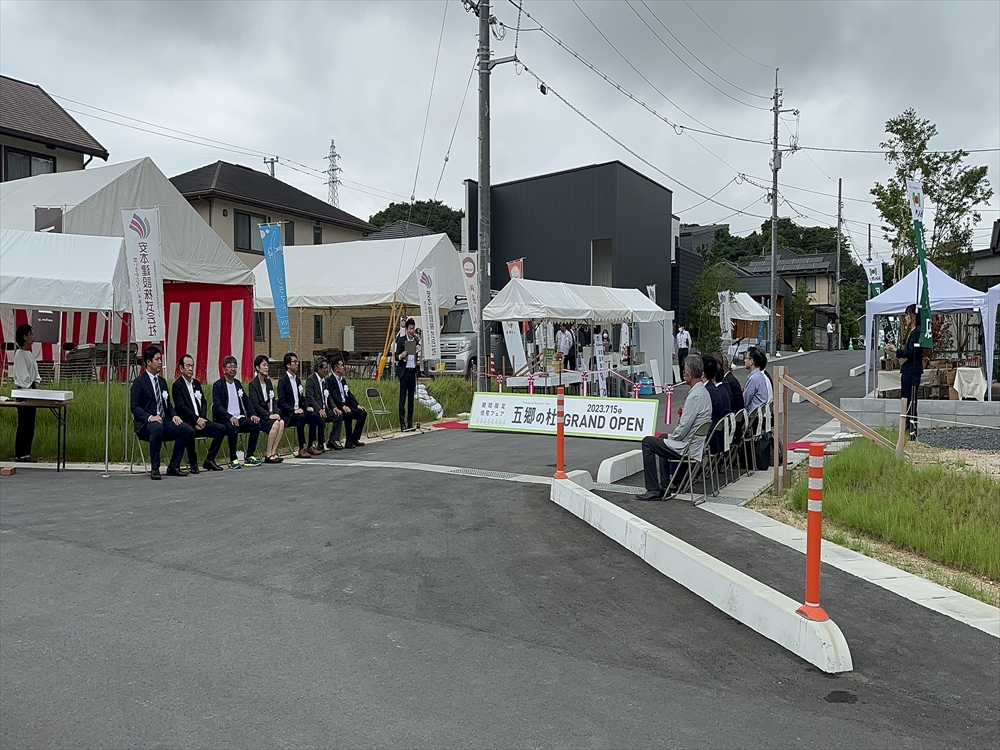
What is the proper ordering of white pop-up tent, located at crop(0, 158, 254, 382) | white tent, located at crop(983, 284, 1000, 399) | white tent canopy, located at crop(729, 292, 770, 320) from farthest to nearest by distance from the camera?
white tent canopy, located at crop(729, 292, 770, 320) < white tent, located at crop(983, 284, 1000, 399) < white pop-up tent, located at crop(0, 158, 254, 382)

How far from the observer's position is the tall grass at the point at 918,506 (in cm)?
652

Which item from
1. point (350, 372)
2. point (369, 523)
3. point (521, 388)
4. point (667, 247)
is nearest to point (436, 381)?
point (521, 388)

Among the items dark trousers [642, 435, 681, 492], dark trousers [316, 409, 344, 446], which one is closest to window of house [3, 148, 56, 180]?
dark trousers [316, 409, 344, 446]

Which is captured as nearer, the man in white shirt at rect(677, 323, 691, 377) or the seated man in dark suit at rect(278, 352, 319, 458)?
the seated man in dark suit at rect(278, 352, 319, 458)

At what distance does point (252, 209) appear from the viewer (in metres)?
32.9

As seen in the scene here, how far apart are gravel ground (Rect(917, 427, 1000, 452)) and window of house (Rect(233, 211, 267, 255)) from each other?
25.3 meters

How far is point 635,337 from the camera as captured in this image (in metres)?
25.4

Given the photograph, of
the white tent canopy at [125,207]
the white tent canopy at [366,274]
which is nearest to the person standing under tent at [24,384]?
the white tent canopy at [125,207]

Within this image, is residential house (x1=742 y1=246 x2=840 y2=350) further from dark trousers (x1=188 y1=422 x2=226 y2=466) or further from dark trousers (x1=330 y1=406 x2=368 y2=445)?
dark trousers (x1=188 y1=422 x2=226 y2=466)

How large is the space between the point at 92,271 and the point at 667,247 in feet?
97.3

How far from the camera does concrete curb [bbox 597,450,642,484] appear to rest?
9.85 metres

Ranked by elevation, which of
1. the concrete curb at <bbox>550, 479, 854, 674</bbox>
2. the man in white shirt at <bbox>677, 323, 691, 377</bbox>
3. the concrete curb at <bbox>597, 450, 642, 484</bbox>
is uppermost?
the man in white shirt at <bbox>677, 323, 691, 377</bbox>

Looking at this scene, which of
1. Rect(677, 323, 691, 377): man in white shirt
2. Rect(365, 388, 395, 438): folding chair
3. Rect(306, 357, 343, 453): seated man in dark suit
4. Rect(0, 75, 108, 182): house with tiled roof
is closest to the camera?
Rect(306, 357, 343, 453): seated man in dark suit

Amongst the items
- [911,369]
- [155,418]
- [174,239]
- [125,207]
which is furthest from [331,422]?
[911,369]
